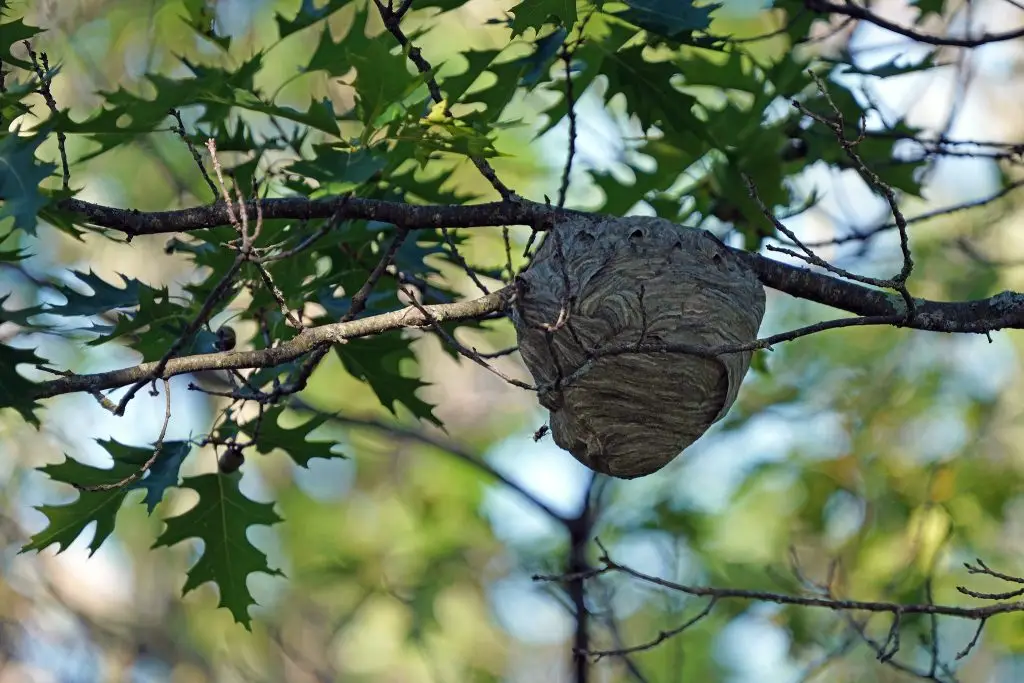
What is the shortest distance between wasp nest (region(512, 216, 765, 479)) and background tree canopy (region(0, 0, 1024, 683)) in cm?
17

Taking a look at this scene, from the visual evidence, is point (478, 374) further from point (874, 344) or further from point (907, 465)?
point (907, 465)

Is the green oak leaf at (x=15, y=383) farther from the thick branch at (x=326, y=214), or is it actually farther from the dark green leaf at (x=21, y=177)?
the dark green leaf at (x=21, y=177)

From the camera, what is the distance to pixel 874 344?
11.0m

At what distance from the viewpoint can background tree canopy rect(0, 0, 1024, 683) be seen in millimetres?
3445


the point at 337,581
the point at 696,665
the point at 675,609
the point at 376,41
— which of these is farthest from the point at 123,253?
the point at 376,41

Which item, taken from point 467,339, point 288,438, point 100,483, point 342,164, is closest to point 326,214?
point 342,164

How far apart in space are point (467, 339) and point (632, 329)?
29.7ft

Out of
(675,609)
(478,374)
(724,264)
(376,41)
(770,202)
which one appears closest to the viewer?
(376,41)

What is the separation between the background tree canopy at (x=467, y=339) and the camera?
136 inches

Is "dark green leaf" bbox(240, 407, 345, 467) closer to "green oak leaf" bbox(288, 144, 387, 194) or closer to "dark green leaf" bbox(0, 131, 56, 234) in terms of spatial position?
"green oak leaf" bbox(288, 144, 387, 194)

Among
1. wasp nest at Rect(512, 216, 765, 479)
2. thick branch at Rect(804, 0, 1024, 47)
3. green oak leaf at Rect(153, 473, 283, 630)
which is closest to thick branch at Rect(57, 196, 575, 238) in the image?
wasp nest at Rect(512, 216, 765, 479)

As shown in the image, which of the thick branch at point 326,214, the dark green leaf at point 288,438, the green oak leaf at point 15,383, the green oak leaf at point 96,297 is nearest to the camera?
the green oak leaf at point 15,383

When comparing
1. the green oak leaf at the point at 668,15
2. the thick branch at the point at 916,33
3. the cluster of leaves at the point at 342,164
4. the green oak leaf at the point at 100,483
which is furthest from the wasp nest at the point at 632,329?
the green oak leaf at the point at 100,483

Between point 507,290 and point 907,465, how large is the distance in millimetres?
6915
